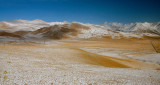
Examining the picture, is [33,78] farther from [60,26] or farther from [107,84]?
[60,26]

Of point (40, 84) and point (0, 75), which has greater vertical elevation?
point (0, 75)

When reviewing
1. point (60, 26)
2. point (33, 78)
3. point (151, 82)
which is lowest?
point (151, 82)

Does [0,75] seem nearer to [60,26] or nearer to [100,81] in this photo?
[100,81]

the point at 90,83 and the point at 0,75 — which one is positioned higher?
the point at 0,75

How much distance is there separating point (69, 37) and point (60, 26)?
99.5ft

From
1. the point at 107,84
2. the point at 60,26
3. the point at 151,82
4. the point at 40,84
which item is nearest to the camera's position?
the point at 40,84

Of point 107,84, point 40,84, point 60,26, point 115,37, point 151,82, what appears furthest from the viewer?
point 60,26

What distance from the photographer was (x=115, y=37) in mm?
116625

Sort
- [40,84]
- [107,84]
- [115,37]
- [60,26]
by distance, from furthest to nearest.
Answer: [60,26]
[115,37]
[107,84]
[40,84]

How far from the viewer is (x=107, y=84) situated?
12.4m

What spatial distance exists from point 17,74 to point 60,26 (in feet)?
436

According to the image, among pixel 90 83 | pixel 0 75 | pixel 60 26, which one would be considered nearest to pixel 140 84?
pixel 90 83

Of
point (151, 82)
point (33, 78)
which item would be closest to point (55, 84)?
point (33, 78)

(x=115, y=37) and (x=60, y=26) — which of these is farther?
(x=60, y=26)
